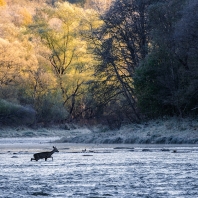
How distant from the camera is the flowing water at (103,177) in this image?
17094mm

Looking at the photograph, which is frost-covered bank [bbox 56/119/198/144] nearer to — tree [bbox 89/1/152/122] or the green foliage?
tree [bbox 89/1/152/122]

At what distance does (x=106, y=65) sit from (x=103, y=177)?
1345 inches

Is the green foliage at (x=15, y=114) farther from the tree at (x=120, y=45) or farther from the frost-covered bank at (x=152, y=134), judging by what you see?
the frost-covered bank at (x=152, y=134)

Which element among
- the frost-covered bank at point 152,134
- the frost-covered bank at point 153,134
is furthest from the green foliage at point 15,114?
the frost-covered bank at point 153,134

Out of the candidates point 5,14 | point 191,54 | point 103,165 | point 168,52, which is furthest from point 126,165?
point 5,14

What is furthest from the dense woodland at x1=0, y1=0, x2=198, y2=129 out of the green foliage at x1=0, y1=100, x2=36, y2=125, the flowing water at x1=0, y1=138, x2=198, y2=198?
the flowing water at x1=0, y1=138, x2=198, y2=198

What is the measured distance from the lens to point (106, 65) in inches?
2158

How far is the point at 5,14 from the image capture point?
92438mm

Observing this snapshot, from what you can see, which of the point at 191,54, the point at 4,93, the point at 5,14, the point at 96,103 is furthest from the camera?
the point at 5,14

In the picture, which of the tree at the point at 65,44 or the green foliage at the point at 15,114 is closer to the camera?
the green foliage at the point at 15,114

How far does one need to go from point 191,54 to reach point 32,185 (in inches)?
1078

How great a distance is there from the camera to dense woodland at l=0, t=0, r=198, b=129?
47656 mm

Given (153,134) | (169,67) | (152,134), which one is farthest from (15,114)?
(153,134)

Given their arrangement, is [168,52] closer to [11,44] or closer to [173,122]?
[173,122]
